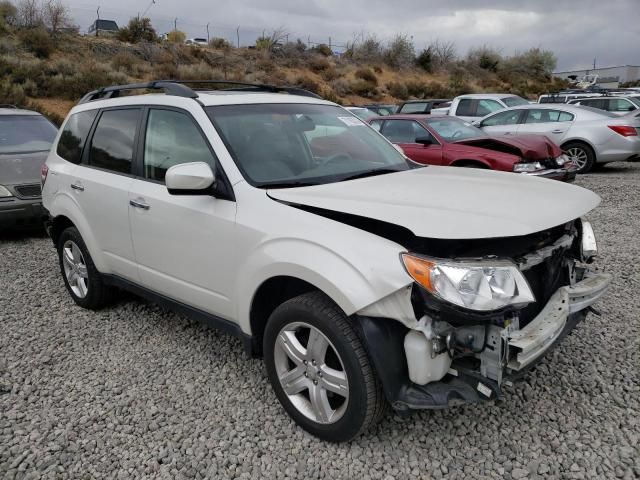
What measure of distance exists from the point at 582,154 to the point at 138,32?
1110 inches

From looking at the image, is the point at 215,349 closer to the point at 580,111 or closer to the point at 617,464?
the point at 617,464

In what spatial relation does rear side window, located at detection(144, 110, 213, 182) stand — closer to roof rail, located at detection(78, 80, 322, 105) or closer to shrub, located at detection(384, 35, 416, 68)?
roof rail, located at detection(78, 80, 322, 105)

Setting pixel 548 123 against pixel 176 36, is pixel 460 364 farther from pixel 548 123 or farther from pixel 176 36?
pixel 176 36

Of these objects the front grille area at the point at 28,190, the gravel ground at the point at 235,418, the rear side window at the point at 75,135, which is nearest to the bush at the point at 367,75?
the front grille area at the point at 28,190

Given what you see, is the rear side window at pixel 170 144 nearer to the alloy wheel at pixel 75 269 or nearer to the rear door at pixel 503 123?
the alloy wheel at pixel 75 269

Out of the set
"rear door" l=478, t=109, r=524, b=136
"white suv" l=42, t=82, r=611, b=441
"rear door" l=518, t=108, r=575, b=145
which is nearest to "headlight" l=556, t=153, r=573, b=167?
"rear door" l=518, t=108, r=575, b=145

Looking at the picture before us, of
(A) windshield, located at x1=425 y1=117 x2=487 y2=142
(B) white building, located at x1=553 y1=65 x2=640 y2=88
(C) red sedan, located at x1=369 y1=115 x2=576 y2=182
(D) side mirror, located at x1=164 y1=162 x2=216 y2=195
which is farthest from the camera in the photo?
(B) white building, located at x1=553 y1=65 x2=640 y2=88

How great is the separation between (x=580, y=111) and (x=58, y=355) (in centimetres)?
1133

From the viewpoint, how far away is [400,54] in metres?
40.1

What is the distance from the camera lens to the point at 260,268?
2693 mm

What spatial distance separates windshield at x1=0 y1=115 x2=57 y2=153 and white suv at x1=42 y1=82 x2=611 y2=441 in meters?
3.98

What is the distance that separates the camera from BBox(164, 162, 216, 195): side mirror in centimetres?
277

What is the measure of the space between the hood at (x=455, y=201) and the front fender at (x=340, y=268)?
0.17m

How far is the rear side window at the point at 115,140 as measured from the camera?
372 centimetres
